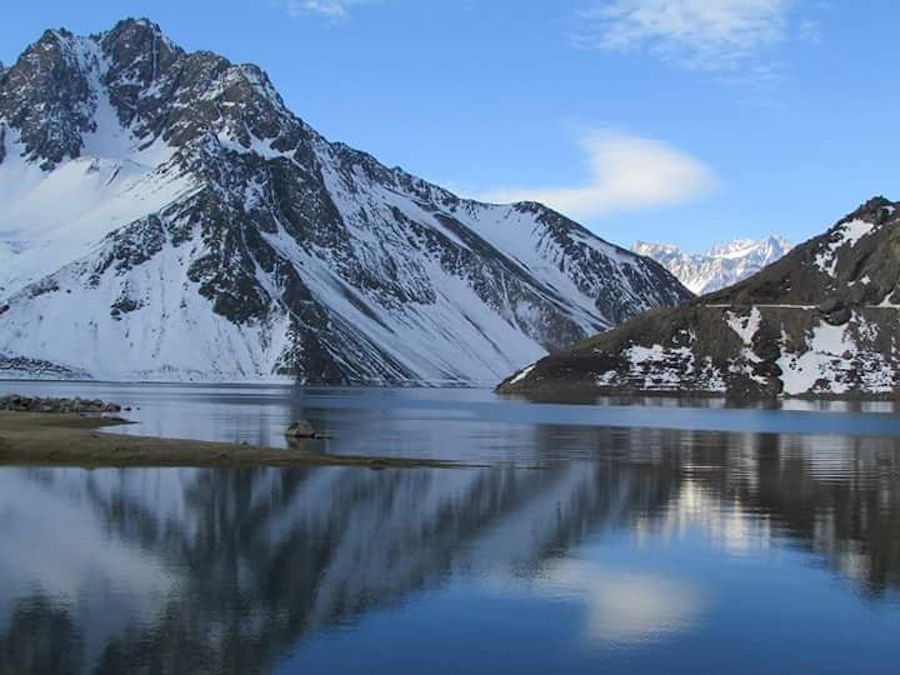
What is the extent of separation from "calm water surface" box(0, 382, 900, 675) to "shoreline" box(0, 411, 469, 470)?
4.67 metres

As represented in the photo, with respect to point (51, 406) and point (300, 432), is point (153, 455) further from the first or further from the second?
point (51, 406)

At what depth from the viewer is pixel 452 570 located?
1732 inches

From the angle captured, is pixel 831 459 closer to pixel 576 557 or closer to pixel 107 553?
pixel 576 557

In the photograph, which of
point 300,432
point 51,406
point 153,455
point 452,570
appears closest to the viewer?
point 452,570

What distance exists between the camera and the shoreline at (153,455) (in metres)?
79.8

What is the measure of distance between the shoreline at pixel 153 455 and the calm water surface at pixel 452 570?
15.3 ft

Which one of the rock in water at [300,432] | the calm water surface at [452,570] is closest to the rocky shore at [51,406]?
the rock in water at [300,432]

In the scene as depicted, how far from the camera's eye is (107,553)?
45.7 metres

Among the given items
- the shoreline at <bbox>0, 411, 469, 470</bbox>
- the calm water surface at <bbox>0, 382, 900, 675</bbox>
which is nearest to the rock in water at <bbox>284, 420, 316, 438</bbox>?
the shoreline at <bbox>0, 411, 469, 470</bbox>

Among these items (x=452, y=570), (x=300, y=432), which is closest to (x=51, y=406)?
(x=300, y=432)

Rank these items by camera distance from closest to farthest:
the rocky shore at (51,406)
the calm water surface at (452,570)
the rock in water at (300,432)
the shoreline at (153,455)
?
the calm water surface at (452,570) → the shoreline at (153,455) → the rock in water at (300,432) → the rocky shore at (51,406)

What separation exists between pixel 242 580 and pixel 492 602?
9180mm

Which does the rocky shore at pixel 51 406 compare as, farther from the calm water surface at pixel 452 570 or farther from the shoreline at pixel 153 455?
the calm water surface at pixel 452 570

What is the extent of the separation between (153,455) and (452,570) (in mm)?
43142
